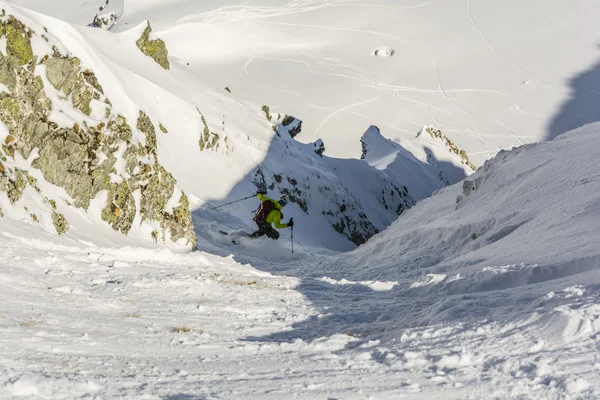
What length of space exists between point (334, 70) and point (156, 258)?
57219mm

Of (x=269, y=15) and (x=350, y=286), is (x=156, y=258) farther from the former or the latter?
(x=269, y=15)

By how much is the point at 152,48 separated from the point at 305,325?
2813 centimetres

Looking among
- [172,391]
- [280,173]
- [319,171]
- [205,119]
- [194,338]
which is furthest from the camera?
[319,171]

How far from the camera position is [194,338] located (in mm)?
5977

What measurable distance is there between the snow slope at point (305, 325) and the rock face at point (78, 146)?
11.7 feet

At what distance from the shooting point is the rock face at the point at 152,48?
3300 cm

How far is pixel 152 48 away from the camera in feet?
109

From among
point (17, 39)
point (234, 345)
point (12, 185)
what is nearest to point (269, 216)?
point (17, 39)

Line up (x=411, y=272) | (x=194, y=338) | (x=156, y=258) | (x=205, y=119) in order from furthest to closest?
(x=205, y=119) < (x=411, y=272) < (x=156, y=258) < (x=194, y=338)

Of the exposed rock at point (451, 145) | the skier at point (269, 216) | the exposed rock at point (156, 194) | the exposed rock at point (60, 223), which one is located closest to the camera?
the exposed rock at point (60, 223)

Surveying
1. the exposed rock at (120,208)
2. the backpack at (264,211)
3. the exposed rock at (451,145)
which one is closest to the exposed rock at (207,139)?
the backpack at (264,211)

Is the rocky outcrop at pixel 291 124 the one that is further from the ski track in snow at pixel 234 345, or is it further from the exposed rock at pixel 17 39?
the ski track in snow at pixel 234 345

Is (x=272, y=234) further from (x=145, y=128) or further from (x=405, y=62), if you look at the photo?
(x=405, y=62)

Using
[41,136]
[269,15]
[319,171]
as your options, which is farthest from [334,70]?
[41,136]
